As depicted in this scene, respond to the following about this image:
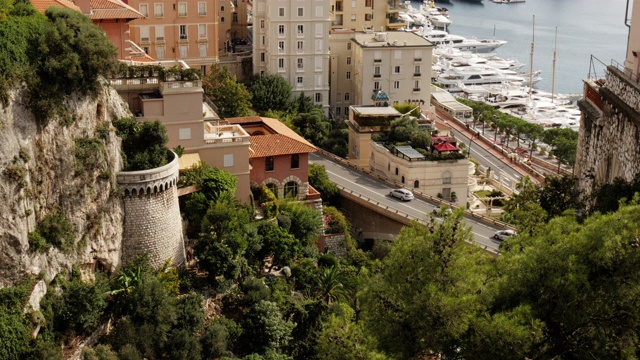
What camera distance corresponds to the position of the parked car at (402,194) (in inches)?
2403

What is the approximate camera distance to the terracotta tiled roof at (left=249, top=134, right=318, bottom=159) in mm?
54647

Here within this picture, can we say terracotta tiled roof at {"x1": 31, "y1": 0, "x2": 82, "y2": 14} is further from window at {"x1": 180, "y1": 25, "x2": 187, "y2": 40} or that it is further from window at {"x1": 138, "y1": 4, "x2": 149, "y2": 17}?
window at {"x1": 180, "y1": 25, "x2": 187, "y2": 40}

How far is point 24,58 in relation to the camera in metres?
39.5

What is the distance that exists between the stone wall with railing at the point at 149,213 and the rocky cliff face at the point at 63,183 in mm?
482

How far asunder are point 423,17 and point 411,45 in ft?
225

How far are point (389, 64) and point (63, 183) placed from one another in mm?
43345

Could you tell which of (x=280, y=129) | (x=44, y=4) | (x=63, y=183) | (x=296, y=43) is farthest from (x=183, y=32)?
(x=63, y=183)

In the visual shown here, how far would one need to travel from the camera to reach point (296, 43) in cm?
7912

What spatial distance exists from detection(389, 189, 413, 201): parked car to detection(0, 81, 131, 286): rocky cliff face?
21.0 m

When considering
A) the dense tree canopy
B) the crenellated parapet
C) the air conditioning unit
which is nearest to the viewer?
the crenellated parapet

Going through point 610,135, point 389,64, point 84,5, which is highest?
point 84,5

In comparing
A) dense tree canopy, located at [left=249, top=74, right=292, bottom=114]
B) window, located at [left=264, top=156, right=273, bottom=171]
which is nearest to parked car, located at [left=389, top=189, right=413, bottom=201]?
window, located at [left=264, top=156, right=273, bottom=171]

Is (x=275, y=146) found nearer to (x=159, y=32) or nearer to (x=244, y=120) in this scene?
(x=244, y=120)

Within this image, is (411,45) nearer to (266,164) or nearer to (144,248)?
(266,164)
